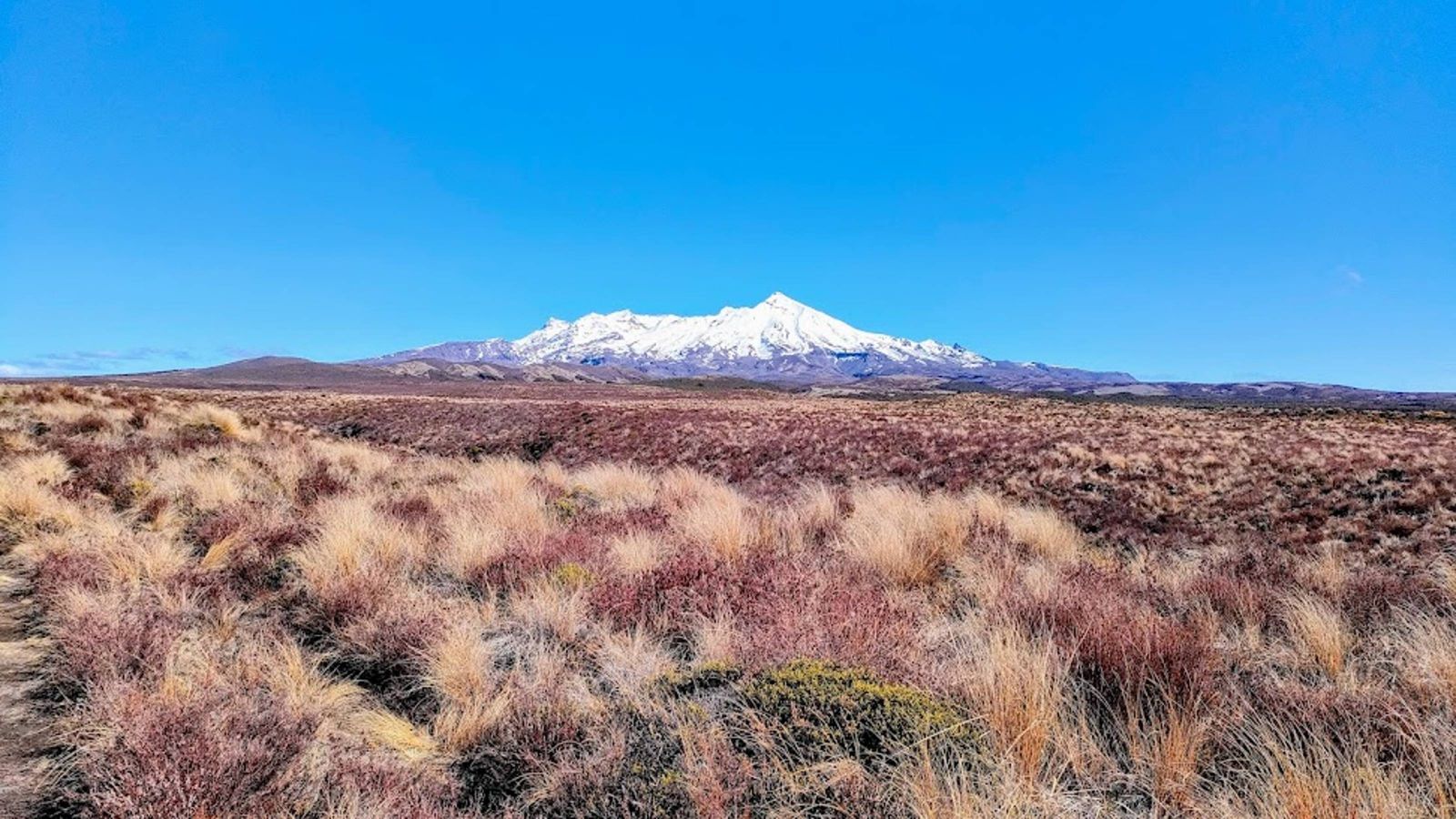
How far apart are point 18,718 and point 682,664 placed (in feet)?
11.4

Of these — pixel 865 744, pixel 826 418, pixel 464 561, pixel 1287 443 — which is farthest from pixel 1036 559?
pixel 826 418

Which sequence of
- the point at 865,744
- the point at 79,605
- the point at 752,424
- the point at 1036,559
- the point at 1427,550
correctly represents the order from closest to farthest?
the point at 865,744, the point at 79,605, the point at 1036,559, the point at 1427,550, the point at 752,424

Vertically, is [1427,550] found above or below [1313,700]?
below

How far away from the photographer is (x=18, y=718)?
10.3 feet

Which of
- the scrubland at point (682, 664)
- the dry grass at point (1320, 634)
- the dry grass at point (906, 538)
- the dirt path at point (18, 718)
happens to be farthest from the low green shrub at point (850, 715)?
the dirt path at point (18, 718)

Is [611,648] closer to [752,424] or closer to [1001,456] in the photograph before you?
[1001,456]

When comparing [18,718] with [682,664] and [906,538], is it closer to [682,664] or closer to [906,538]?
[682,664]

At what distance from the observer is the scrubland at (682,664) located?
2.46 metres

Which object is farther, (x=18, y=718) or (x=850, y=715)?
(x=18, y=718)

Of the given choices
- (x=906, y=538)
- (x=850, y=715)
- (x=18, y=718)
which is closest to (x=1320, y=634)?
(x=906, y=538)

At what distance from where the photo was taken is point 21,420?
14.4 metres

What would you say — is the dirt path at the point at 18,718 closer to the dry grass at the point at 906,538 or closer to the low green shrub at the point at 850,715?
the low green shrub at the point at 850,715

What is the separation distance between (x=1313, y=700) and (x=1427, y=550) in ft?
38.2

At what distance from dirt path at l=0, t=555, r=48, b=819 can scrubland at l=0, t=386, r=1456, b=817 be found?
0.04 metres
